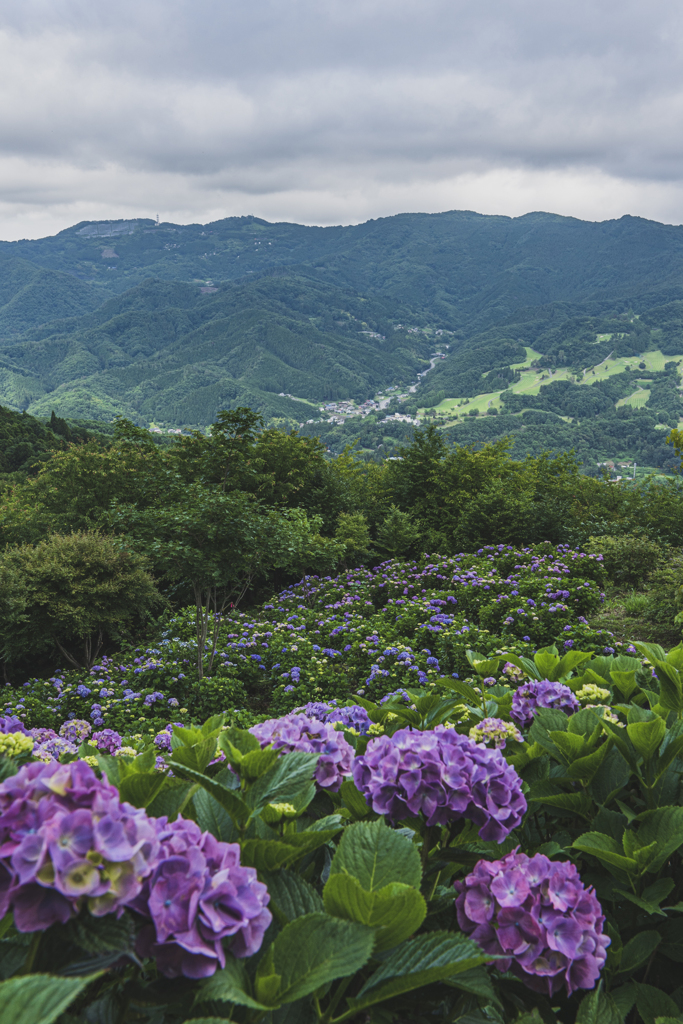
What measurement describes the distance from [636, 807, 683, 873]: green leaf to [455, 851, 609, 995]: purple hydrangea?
0.78ft

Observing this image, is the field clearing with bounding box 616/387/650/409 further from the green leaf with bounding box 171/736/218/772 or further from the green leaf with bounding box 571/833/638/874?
the green leaf with bounding box 171/736/218/772

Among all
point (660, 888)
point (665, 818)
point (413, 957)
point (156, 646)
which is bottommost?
point (156, 646)

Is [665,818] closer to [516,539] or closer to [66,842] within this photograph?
[66,842]

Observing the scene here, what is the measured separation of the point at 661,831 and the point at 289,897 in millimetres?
829

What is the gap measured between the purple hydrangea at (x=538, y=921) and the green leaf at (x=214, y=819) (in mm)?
444

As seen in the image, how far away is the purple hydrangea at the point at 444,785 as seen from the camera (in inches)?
44.3

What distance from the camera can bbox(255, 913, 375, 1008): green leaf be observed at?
71 centimetres

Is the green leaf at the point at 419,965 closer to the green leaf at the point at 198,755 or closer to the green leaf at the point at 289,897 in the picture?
the green leaf at the point at 289,897

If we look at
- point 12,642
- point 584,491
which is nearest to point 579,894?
point 12,642

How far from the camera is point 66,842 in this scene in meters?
0.65

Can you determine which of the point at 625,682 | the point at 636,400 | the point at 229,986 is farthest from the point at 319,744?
the point at 636,400

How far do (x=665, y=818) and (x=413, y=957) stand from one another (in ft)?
2.37

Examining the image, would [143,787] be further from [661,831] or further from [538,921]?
[661,831]

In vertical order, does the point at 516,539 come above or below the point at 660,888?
below
